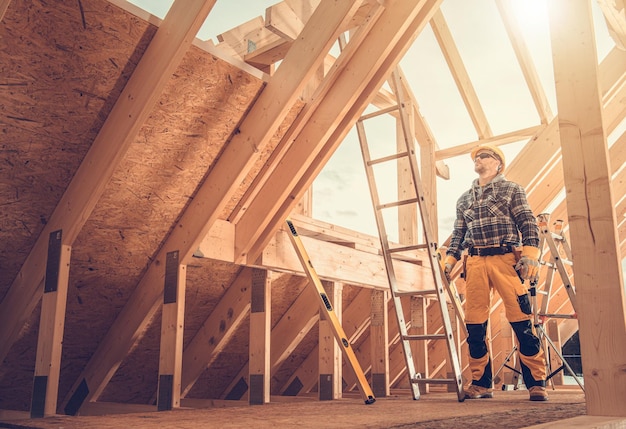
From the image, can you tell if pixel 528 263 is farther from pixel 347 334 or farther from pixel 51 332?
pixel 347 334

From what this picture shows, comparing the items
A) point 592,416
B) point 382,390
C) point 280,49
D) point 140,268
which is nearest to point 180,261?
point 140,268

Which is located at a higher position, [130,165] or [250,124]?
[250,124]

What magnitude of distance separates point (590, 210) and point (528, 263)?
1284mm

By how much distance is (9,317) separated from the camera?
4109 mm

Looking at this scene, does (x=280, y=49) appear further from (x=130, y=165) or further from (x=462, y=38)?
(x=462, y=38)

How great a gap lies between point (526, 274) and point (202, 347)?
111 inches

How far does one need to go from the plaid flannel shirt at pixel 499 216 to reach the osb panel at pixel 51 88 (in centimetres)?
215

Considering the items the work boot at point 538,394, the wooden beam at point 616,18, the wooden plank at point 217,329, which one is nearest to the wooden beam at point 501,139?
the wooden beam at point 616,18

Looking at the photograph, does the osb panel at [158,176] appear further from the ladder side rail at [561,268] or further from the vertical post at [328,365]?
the ladder side rail at [561,268]

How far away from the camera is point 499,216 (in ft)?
12.6

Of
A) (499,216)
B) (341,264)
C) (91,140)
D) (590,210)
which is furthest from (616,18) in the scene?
(91,140)

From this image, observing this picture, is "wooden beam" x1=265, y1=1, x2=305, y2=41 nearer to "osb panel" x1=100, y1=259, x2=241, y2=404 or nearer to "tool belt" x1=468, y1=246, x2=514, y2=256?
"osb panel" x1=100, y1=259, x2=241, y2=404

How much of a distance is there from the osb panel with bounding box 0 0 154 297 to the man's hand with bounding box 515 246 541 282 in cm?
239

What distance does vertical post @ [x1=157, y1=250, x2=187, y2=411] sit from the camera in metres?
4.08
